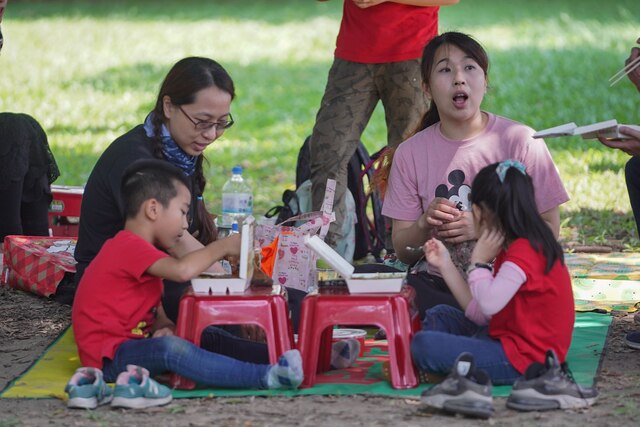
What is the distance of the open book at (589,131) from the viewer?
4.17 m

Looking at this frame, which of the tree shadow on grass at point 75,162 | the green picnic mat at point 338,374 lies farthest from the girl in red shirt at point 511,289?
the tree shadow on grass at point 75,162

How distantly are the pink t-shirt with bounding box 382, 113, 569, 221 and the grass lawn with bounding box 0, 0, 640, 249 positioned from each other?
43 cm

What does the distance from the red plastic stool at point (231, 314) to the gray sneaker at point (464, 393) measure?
0.65m

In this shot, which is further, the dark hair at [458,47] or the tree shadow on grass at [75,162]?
the tree shadow on grass at [75,162]

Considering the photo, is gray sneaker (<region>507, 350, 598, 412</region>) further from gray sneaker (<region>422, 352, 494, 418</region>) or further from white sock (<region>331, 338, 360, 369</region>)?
white sock (<region>331, 338, 360, 369</region>)

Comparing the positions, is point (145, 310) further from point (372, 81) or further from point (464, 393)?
point (372, 81)

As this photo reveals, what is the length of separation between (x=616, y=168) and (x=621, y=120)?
2.12m

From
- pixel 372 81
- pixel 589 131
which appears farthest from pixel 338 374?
pixel 372 81

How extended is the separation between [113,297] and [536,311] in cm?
157

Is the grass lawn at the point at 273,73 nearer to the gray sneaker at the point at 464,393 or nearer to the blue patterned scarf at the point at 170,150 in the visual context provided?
the blue patterned scarf at the point at 170,150

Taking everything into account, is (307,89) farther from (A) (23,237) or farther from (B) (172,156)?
(B) (172,156)

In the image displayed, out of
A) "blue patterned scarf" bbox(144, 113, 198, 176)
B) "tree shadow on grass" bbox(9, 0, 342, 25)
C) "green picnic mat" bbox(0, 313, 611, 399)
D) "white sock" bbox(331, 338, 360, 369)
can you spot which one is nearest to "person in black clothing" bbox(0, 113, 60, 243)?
"green picnic mat" bbox(0, 313, 611, 399)

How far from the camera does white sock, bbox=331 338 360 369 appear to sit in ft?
14.7

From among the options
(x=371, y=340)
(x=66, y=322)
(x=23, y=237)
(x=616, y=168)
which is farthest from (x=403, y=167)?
(x=616, y=168)
